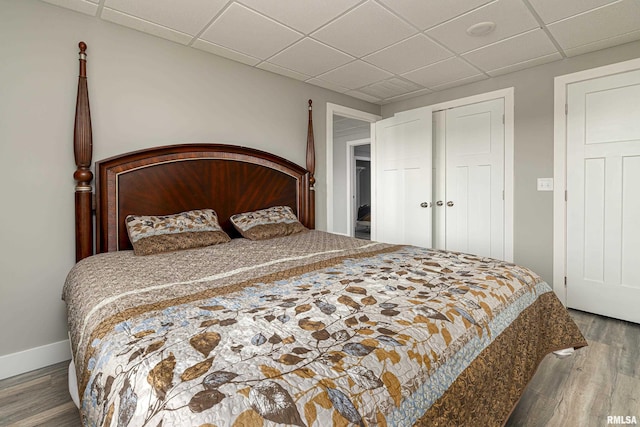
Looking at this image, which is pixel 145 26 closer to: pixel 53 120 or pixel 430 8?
pixel 53 120

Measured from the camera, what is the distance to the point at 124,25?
2.35m

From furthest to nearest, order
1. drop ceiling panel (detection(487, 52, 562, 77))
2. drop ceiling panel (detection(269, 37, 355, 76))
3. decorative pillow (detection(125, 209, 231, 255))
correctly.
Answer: drop ceiling panel (detection(487, 52, 562, 77)), drop ceiling panel (detection(269, 37, 355, 76)), decorative pillow (detection(125, 209, 231, 255))

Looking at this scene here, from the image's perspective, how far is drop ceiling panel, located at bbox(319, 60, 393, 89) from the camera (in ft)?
10.3

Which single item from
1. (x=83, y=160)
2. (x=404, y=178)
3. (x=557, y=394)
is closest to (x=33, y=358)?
(x=83, y=160)

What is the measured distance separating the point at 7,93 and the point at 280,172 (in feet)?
6.62

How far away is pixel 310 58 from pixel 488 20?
144 centimetres

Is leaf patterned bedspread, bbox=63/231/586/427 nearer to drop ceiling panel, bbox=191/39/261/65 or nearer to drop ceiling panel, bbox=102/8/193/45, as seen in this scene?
drop ceiling panel, bbox=102/8/193/45

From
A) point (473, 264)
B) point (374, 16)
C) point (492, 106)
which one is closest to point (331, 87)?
point (374, 16)

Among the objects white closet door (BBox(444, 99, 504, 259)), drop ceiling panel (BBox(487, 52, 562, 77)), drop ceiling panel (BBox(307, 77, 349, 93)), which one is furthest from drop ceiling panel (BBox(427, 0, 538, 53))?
drop ceiling panel (BBox(307, 77, 349, 93))

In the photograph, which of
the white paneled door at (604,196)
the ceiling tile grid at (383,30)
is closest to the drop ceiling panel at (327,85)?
the ceiling tile grid at (383,30)

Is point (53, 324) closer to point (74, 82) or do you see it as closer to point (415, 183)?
point (74, 82)

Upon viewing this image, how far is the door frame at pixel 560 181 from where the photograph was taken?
9.83 feet

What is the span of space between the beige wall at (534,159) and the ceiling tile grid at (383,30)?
15 cm

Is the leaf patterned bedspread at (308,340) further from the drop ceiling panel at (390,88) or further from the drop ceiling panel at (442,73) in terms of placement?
the drop ceiling panel at (390,88)
